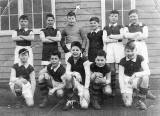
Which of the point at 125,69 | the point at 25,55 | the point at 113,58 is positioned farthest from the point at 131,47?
the point at 25,55

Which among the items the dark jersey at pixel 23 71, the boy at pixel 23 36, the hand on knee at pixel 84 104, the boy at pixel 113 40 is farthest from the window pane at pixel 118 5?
the hand on knee at pixel 84 104

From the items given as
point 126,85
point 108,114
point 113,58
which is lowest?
point 108,114

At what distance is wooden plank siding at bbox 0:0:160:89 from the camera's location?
698 centimetres

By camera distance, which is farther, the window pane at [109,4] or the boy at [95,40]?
the window pane at [109,4]

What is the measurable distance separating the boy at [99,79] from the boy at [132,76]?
213 mm

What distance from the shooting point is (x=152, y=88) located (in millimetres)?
5547

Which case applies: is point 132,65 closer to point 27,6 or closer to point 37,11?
point 37,11

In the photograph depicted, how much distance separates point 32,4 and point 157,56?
118 inches

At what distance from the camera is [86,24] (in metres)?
7.14

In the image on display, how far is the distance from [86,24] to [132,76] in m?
2.75

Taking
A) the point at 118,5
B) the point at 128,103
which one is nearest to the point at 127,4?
the point at 118,5

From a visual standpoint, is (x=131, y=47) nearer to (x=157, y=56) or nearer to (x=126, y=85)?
(x=126, y=85)

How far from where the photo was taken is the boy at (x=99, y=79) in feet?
15.4

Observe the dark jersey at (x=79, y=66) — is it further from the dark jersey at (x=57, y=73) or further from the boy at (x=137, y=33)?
the boy at (x=137, y=33)
